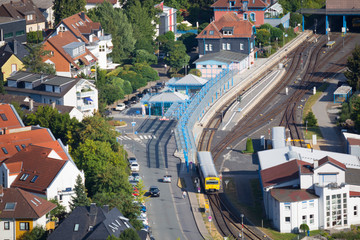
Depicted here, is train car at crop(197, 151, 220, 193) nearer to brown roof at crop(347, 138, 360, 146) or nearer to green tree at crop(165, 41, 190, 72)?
brown roof at crop(347, 138, 360, 146)

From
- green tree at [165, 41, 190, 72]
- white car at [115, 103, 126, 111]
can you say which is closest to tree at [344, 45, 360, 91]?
green tree at [165, 41, 190, 72]

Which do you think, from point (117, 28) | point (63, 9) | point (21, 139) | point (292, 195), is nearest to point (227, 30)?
point (117, 28)

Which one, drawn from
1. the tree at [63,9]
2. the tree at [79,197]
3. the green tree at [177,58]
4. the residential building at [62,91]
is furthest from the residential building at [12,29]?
the tree at [79,197]

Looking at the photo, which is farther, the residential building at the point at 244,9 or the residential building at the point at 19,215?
the residential building at the point at 244,9

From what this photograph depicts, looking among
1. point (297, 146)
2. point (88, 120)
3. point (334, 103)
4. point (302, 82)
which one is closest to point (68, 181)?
point (88, 120)

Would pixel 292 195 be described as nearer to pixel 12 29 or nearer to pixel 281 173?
pixel 281 173

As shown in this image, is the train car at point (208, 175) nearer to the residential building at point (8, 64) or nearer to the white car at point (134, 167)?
the white car at point (134, 167)

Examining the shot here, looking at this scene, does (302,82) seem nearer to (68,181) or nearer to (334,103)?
(334,103)
